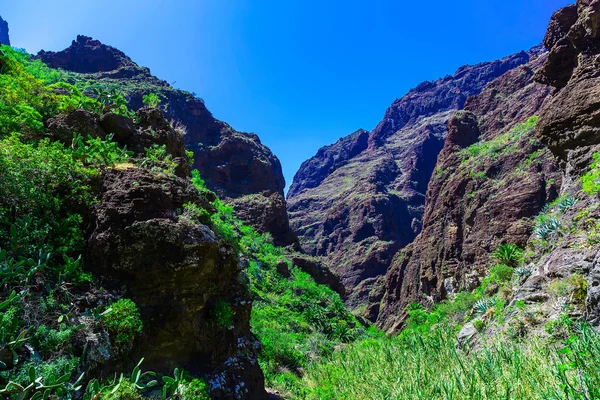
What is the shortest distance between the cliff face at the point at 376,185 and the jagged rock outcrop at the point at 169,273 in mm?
53600

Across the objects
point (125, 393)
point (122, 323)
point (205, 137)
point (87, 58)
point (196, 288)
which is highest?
point (87, 58)

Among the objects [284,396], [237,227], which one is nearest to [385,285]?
[237,227]

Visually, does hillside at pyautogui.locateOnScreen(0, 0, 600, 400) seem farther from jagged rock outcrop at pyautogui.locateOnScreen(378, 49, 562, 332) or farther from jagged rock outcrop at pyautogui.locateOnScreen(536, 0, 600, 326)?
jagged rock outcrop at pyautogui.locateOnScreen(378, 49, 562, 332)

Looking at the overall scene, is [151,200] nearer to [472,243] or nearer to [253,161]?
[472,243]

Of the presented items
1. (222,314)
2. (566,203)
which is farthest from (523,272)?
(222,314)

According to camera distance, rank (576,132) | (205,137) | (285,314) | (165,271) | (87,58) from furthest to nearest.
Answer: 1. (87,58)
2. (205,137)
3. (285,314)
4. (576,132)
5. (165,271)

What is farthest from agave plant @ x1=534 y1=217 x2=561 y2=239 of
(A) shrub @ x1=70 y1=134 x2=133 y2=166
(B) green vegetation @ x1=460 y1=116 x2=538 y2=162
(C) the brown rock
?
(B) green vegetation @ x1=460 y1=116 x2=538 y2=162

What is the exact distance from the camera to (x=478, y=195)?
44375 millimetres

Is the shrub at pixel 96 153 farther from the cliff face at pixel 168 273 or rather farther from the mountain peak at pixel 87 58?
the mountain peak at pixel 87 58

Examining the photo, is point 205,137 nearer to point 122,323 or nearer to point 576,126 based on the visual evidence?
point 576,126

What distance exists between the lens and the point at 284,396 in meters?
13.7

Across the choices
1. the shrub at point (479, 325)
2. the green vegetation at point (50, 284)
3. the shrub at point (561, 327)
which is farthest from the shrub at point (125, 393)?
the shrub at point (479, 325)

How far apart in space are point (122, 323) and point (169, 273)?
5.58 ft

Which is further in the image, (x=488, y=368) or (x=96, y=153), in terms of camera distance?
(x=96, y=153)
